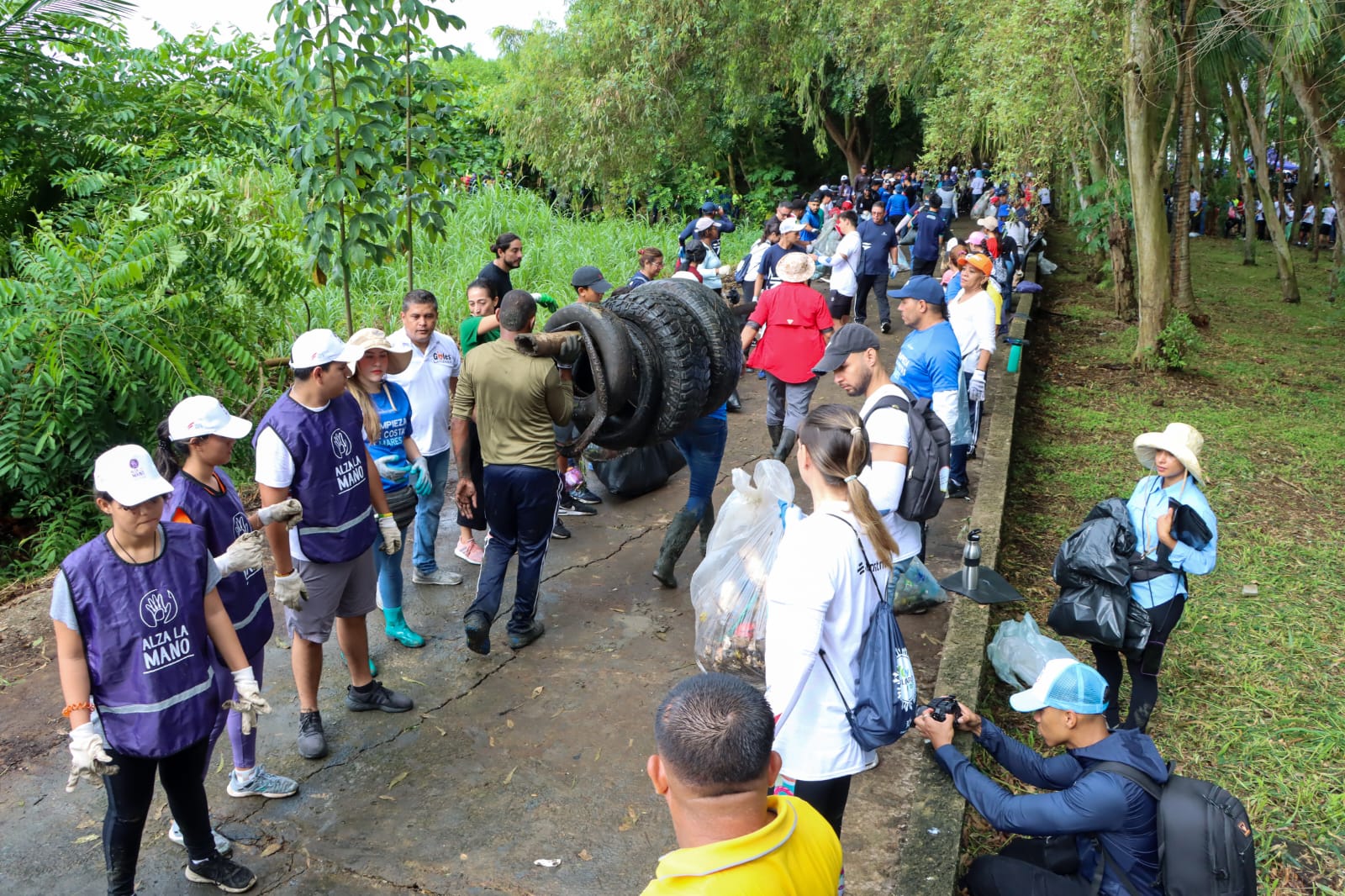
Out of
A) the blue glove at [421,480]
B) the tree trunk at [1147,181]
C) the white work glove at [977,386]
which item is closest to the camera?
the blue glove at [421,480]

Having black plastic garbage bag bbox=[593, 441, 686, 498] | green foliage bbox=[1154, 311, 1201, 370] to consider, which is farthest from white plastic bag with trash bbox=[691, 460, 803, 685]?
green foliage bbox=[1154, 311, 1201, 370]

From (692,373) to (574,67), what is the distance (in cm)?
1617

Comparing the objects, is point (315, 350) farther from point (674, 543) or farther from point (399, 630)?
point (674, 543)

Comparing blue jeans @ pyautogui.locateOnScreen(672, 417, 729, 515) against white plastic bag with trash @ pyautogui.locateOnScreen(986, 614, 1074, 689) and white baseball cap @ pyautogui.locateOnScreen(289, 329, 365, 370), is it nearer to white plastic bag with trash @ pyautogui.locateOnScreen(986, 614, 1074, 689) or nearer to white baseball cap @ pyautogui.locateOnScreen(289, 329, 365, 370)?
white plastic bag with trash @ pyautogui.locateOnScreen(986, 614, 1074, 689)

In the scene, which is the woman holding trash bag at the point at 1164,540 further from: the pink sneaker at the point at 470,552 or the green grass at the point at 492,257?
the green grass at the point at 492,257

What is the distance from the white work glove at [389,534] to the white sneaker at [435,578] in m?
1.21

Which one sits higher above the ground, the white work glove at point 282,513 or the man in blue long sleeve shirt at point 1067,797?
the white work glove at point 282,513

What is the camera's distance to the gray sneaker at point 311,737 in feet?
14.6

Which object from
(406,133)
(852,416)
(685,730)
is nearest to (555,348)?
(852,416)

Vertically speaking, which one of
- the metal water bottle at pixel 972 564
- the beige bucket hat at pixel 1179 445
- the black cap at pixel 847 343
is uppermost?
the black cap at pixel 847 343

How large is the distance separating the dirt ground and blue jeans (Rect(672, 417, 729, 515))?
2.02 feet

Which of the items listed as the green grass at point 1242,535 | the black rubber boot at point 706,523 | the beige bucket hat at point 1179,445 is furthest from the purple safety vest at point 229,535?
the beige bucket hat at point 1179,445

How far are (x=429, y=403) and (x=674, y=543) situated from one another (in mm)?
1640

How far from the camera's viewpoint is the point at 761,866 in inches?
76.8
